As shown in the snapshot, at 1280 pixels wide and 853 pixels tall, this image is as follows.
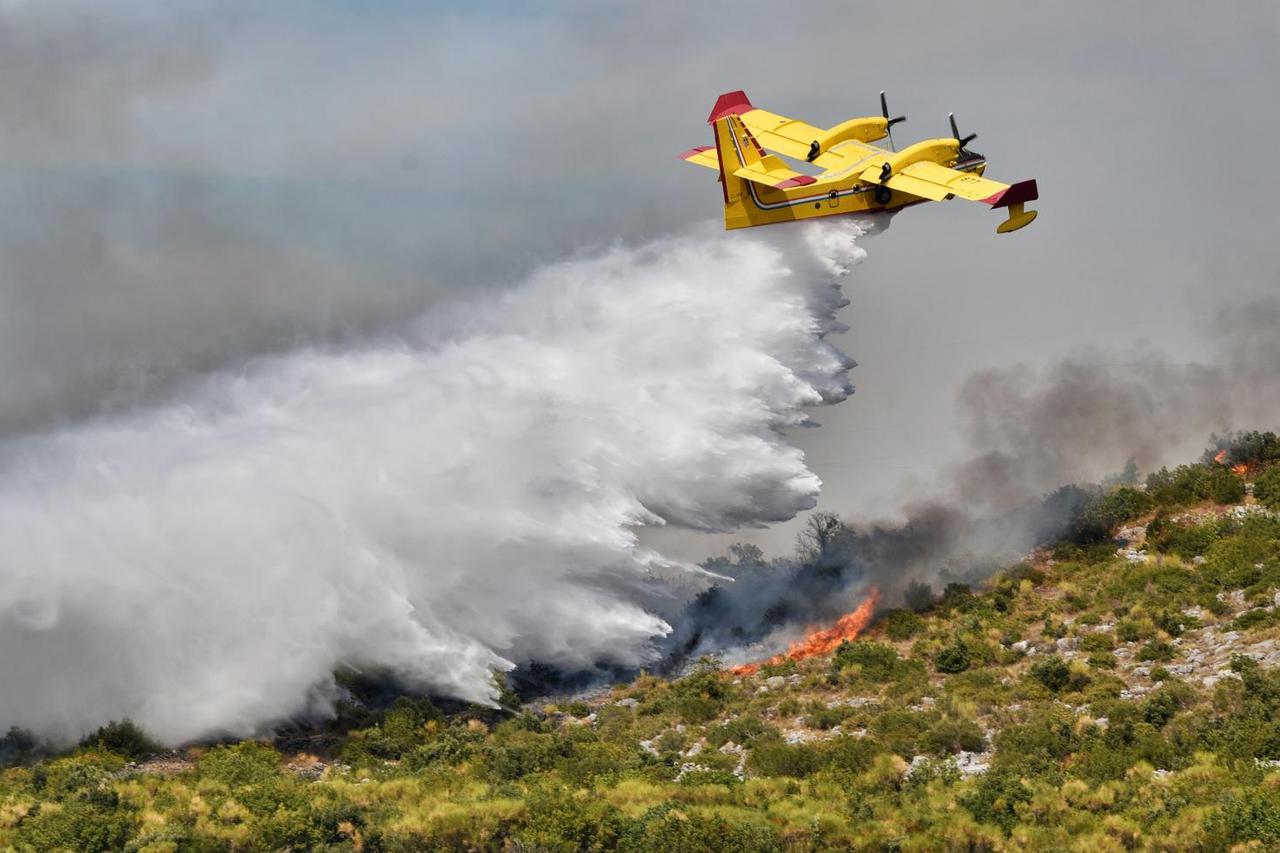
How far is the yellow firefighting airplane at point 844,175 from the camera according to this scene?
150 feet

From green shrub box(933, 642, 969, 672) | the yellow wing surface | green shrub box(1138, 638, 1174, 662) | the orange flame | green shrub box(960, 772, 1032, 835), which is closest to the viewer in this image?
green shrub box(960, 772, 1032, 835)

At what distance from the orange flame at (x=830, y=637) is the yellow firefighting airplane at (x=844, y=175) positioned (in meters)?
14.9

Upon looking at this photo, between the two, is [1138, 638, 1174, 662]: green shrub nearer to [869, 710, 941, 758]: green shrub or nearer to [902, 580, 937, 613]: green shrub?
[869, 710, 941, 758]: green shrub

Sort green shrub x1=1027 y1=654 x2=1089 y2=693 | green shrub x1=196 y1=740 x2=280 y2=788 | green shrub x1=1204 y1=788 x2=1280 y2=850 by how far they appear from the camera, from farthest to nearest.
A: 1. green shrub x1=1027 y1=654 x2=1089 y2=693
2. green shrub x1=196 y1=740 x2=280 y2=788
3. green shrub x1=1204 y1=788 x2=1280 y2=850

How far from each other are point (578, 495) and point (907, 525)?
21500mm

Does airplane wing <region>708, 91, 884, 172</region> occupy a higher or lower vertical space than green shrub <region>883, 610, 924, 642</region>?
higher

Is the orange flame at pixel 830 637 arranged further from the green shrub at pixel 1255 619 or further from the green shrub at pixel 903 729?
the green shrub at pixel 1255 619

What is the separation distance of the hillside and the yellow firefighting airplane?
1357 cm

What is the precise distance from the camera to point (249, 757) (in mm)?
42562

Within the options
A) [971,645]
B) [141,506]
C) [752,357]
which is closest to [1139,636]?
[971,645]

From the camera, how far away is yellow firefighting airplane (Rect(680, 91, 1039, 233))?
45594mm

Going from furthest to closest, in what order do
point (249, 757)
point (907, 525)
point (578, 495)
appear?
point (907, 525), point (578, 495), point (249, 757)

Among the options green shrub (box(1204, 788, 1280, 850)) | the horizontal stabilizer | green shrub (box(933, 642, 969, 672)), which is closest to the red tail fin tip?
the horizontal stabilizer

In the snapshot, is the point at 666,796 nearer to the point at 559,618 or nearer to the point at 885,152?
the point at 559,618
